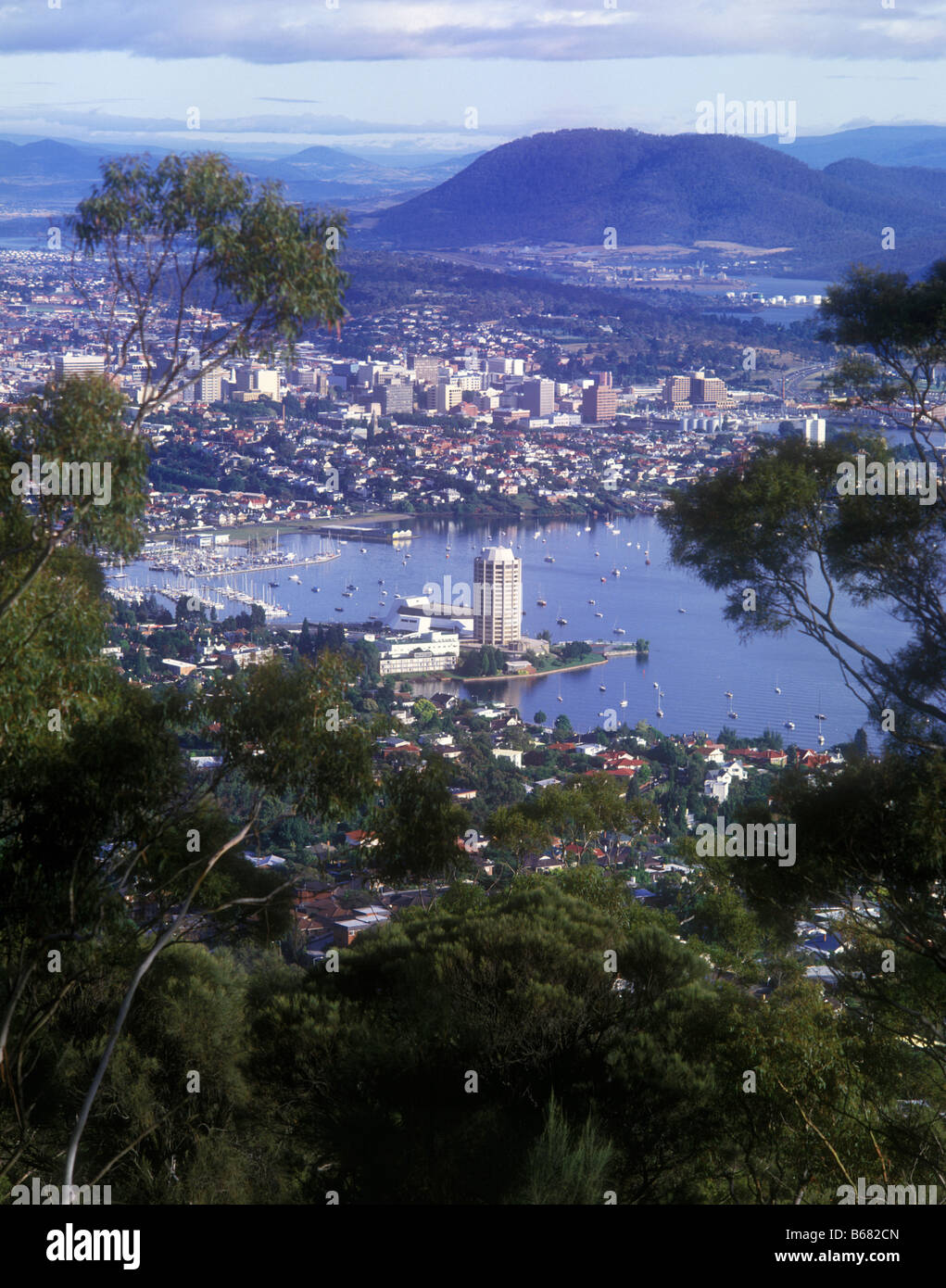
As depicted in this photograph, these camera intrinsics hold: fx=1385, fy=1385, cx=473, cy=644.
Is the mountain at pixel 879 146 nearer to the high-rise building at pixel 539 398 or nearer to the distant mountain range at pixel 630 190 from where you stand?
the distant mountain range at pixel 630 190

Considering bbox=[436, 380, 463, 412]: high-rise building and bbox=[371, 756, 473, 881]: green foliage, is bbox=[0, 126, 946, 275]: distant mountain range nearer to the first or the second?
bbox=[436, 380, 463, 412]: high-rise building

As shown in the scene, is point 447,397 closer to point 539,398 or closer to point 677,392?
point 539,398

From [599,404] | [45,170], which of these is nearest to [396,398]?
[599,404]

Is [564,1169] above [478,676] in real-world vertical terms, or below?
above

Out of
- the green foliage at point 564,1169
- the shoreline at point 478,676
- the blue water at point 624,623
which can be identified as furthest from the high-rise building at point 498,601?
the green foliage at point 564,1169

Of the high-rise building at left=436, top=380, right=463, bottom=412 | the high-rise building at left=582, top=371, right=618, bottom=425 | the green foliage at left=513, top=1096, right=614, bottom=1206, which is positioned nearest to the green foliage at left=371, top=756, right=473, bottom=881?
the green foliage at left=513, top=1096, right=614, bottom=1206
